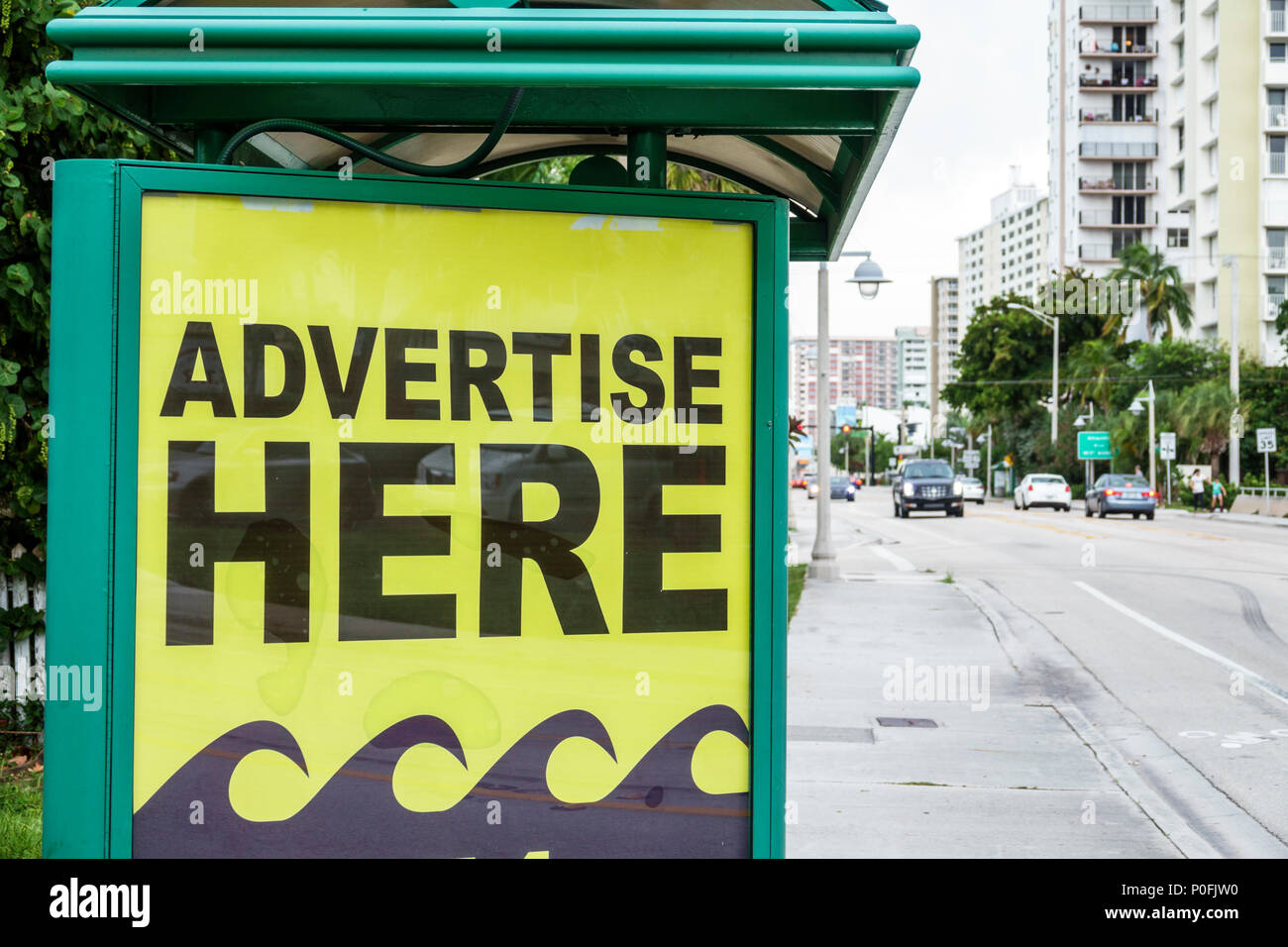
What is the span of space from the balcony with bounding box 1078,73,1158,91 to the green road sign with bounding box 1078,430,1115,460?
152ft

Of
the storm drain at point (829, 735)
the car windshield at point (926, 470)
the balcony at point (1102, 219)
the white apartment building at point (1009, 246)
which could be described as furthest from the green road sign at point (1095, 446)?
the white apartment building at point (1009, 246)

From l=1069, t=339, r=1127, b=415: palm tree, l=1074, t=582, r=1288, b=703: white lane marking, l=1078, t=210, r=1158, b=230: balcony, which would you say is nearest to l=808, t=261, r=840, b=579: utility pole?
l=1074, t=582, r=1288, b=703: white lane marking

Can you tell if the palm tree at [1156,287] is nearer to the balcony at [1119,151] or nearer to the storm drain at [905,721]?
the balcony at [1119,151]

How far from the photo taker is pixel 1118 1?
9044cm

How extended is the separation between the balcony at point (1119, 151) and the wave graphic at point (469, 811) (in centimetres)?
10258

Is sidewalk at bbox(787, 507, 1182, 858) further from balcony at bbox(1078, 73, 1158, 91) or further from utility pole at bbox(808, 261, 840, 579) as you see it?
balcony at bbox(1078, 73, 1158, 91)

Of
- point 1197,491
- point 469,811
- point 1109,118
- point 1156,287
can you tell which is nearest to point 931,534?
point 1197,491

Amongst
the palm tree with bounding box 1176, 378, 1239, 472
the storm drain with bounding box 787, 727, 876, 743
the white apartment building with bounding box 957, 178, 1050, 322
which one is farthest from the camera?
the white apartment building with bounding box 957, 178, 1050, 322

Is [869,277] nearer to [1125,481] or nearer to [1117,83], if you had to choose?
[1125,481]

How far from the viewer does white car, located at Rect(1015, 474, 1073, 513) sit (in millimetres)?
48531

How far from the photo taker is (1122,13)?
90.9m

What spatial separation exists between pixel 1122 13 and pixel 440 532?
103 metres

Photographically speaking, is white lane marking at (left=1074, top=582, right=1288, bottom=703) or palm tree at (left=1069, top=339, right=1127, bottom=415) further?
palm tree at (left=1069, top=339, right=1127, bottom=415)
